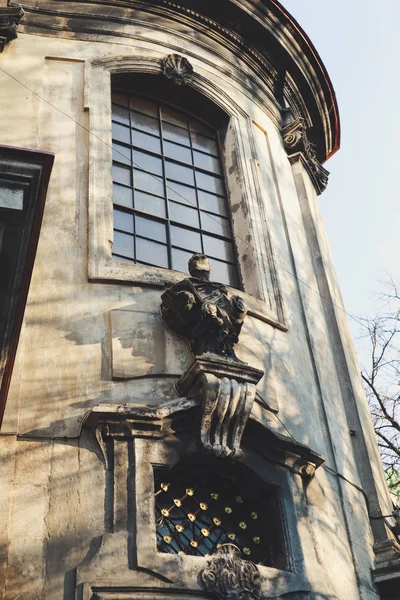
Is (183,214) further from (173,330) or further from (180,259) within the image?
(173,330)

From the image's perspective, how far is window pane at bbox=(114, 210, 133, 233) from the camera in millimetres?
10008

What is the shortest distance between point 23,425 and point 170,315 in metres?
1.95

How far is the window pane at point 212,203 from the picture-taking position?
1104 cm

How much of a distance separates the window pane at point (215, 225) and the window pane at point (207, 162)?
815 millimetres

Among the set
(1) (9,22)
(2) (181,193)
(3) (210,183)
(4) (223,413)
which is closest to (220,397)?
(4) (223,413)

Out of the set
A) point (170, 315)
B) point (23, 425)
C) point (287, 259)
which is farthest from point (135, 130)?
point (23, 425)

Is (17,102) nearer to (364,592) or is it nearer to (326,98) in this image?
(326,98)

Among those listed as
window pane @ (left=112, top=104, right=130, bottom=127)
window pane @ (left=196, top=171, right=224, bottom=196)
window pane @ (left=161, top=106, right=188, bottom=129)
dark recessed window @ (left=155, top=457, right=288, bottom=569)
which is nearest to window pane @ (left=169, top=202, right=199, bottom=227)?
window pane @ (left=196, top=171, right=224, bottom=196)

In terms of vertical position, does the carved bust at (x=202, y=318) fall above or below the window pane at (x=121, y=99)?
below

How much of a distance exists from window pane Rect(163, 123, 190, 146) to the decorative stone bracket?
4170mm

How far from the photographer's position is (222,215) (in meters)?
11.1

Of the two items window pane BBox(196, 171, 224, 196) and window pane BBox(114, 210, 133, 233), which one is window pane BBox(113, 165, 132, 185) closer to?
window pane BBox(114, 210, 133, 233)

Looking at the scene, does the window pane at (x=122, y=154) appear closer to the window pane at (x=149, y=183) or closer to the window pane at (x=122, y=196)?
the window pane at (x=149, y=183)

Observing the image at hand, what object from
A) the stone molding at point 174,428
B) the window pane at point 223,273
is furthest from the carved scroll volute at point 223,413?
the window pane at point 223,273
